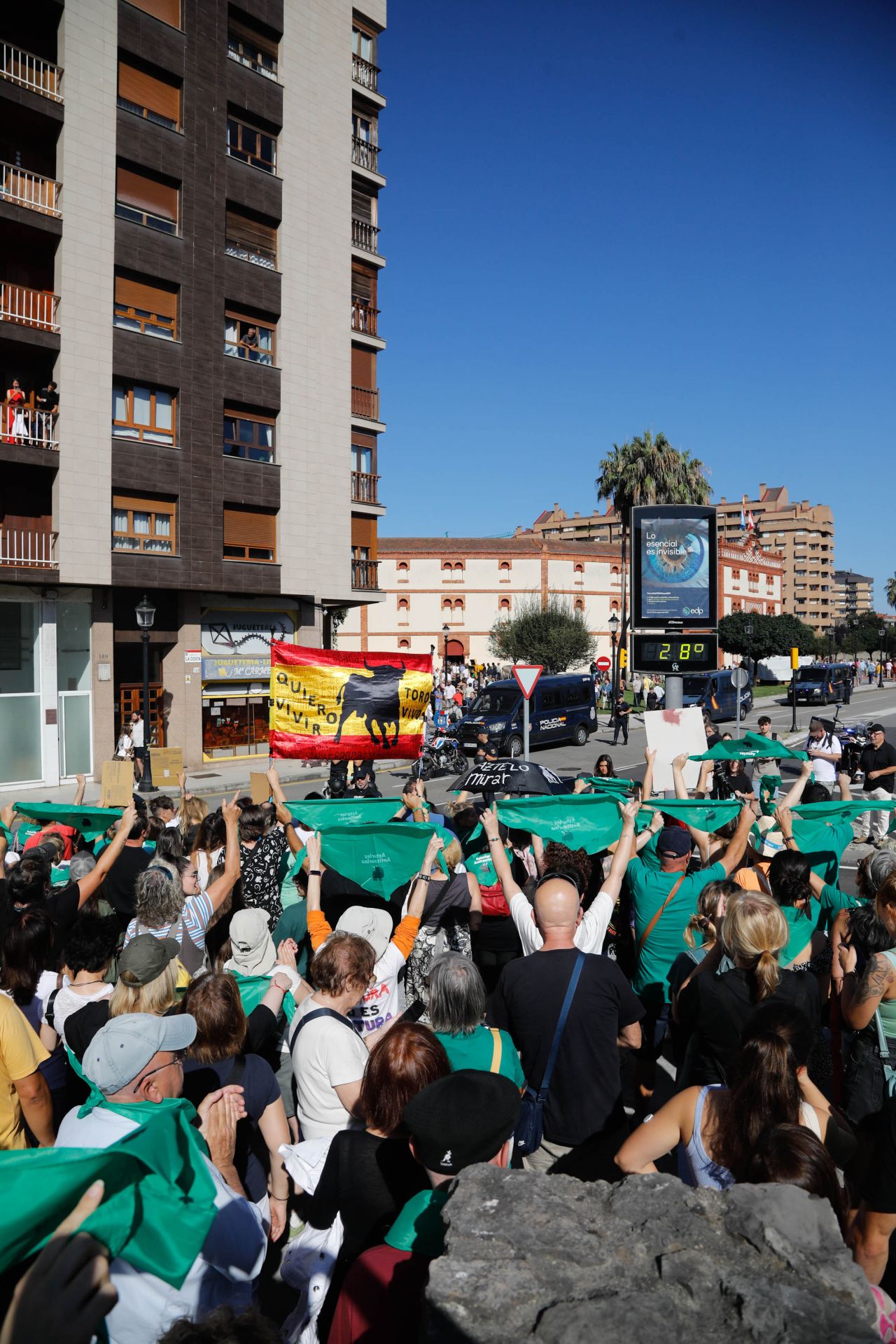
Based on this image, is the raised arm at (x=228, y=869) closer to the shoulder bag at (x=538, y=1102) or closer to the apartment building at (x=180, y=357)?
the shoulder bag at (x=538, y=1102)

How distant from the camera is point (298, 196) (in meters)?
29.0

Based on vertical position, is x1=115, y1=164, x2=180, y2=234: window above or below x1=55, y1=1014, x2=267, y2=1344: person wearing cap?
above

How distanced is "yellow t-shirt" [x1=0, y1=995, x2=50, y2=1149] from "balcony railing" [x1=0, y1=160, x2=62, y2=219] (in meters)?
24.4

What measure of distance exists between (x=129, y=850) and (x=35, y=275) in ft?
72.5

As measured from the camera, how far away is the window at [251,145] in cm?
2744

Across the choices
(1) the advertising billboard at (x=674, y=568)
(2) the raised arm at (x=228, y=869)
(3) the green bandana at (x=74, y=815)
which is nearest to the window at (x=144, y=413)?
(1) the advertising billboard at (x=674, y=568)

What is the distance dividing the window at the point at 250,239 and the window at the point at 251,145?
1.61 metres

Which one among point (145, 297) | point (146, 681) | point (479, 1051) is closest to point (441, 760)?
point (146, 681)

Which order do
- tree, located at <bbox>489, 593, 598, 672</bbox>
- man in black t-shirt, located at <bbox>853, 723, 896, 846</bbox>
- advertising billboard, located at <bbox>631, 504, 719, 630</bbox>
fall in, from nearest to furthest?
man in black t-shirt, located at <bbox>853, 723, 896, 846</bbox>
advertising billboard, located at <bbox>631, 504, 719, 630</bbox>
tree, located at <bbox>489, 593, 598, 672</bbox>

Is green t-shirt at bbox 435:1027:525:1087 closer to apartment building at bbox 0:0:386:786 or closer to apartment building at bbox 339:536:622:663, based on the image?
apartment building at bbox 0:0:386:786

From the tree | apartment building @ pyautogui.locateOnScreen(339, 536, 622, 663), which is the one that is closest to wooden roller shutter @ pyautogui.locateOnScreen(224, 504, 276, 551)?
the tree

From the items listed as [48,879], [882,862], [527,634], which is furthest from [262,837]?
→ [527,634]

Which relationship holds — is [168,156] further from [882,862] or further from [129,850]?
[882,862]

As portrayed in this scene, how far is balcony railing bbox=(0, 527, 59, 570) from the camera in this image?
22609mm
